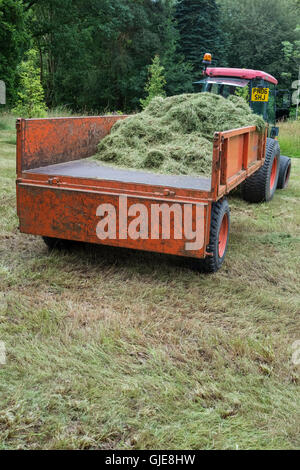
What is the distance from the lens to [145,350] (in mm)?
3152

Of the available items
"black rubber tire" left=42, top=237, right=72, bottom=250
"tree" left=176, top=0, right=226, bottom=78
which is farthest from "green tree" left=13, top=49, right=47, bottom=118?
"tree" left=176, top=0, right=226, bottom=78

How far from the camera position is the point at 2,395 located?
105 inches

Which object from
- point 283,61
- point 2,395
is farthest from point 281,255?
point 283,61

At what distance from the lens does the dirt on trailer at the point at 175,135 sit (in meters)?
5.03

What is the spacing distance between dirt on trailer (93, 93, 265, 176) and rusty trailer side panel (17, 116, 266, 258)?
0.36 metres

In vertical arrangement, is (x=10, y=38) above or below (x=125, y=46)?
below

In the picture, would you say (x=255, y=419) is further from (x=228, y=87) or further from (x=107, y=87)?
(x=107, y=87)

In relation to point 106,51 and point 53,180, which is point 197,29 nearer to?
point 106,51

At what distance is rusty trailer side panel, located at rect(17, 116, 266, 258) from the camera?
397 cm

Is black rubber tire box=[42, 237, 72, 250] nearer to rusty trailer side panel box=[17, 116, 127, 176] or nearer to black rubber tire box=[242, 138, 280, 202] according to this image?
rusty trailer side panel box=[17, 116, 127, 176]

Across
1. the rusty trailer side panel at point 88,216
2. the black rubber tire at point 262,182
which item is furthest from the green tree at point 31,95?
the rusty trailer side panel at point 88,216

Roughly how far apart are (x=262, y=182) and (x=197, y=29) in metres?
30.9

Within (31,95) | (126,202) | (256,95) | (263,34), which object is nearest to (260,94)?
(256,95)

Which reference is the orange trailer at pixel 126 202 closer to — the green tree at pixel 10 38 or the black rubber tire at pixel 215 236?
the black rubber tire at pixel 215 236
